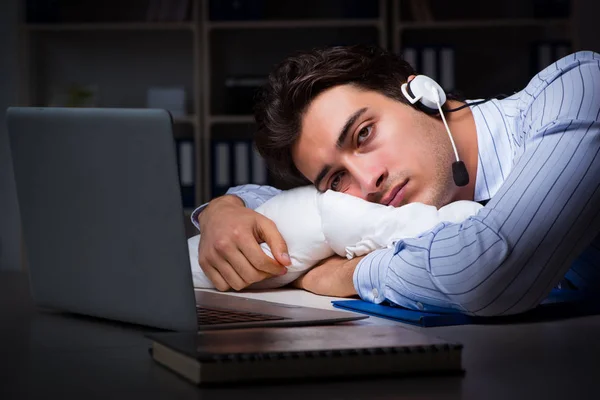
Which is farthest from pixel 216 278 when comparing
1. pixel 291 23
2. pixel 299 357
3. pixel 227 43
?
pixel 227 43

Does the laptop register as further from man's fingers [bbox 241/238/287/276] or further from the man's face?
the man's face

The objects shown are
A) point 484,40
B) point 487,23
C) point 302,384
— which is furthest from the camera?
point 484,40

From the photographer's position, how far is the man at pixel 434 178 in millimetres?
1021

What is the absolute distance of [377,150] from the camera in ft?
4.69

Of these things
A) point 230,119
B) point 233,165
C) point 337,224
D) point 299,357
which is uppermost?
point 299,357

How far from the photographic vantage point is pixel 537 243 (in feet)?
3.33

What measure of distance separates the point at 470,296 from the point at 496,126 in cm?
55

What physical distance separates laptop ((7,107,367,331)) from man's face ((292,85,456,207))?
473 mm

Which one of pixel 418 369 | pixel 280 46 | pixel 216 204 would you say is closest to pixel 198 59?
pixel 280 46

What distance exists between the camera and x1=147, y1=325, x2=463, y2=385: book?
61 cm

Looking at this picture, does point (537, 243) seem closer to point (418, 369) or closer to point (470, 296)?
point (470, 296)

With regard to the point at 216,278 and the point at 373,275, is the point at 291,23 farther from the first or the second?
the point at 373,275

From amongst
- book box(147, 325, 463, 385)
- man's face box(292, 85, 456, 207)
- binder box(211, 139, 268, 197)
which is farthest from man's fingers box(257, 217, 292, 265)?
binder box(211, 139, 268, 197)

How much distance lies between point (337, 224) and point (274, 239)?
12 cm
